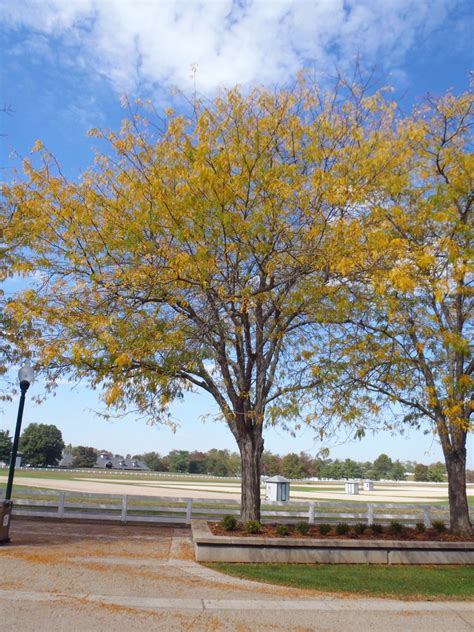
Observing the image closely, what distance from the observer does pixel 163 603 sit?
7641 millimetres

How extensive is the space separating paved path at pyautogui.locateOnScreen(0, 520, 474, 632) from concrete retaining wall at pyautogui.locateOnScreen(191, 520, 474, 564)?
0.64 meters

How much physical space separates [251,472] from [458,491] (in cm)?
569

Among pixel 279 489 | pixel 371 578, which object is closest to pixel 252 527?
pixel 371 578

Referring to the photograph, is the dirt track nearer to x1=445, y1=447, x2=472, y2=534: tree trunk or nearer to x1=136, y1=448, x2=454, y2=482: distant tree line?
x1=445, y1=447, x2=472, y2=534: tree trunk

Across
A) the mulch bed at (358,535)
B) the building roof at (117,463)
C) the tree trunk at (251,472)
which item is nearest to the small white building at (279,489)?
the mulch bed at (358,535)

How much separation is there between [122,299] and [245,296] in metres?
3.12

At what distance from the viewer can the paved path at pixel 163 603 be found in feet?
22.2

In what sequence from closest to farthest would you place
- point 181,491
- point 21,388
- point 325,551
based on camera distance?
point 325,551 < point 21,388 < point 181,491

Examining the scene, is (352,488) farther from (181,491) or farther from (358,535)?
(358,535)

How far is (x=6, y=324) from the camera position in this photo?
16.7 meters

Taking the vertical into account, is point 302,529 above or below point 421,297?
below

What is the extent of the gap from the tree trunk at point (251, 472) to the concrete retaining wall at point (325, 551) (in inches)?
65.3

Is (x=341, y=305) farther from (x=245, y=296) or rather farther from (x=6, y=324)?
(x=6, y=324)

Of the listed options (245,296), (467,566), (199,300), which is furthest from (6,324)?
(467,566)
